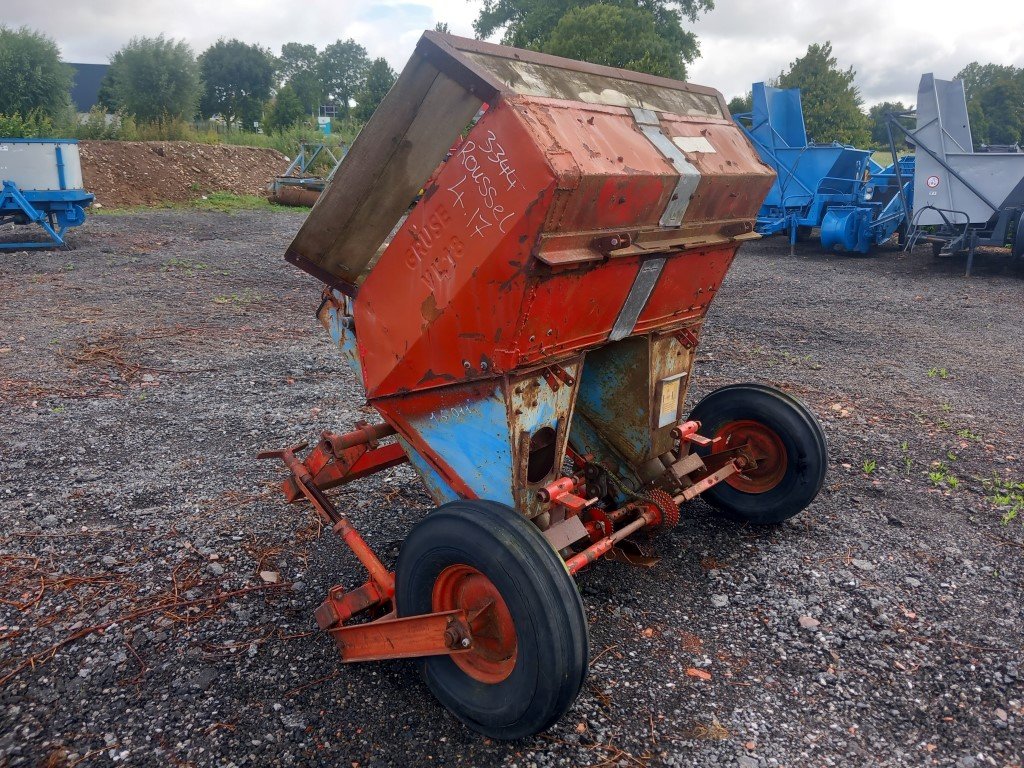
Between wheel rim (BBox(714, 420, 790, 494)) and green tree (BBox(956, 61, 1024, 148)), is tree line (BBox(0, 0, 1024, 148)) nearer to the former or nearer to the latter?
green tree (BBox(956, 61, 1024, 148))

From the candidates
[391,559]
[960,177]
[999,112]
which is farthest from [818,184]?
[999,112]

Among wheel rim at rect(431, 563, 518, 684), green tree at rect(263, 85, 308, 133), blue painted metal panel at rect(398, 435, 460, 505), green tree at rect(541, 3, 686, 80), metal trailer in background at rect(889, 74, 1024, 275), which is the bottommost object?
wheel rim at rect(431, 563, 518, 684)

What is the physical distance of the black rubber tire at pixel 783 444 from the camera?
12.9 ft

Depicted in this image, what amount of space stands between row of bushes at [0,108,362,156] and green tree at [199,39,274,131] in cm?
1656

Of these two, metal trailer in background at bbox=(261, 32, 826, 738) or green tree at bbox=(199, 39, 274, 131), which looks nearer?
metal trailer in background at bbox=(261, 32, 826, 738)

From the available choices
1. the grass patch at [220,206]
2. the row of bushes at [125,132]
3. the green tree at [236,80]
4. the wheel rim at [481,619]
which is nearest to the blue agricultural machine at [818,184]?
the grass patch at [220,206]

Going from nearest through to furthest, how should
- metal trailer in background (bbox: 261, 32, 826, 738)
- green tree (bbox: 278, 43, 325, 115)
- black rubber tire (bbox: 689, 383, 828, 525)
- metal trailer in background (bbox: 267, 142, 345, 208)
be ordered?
metal trailer in background (bbox: 261, 32, 826, 738), black rubber tire (bbox: 689, 383, 828, 525), metal trailer in background (bbox: 267, 142, 345, 208), green tree (bbox: 278, 43, 325, 115)

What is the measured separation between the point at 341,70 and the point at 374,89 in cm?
3482

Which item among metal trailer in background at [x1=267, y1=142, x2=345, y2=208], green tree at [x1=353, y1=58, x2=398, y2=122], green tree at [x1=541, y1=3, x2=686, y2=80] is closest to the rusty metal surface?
metal trailer in background at [x1=267, y1=142, x2=345, y2=208]

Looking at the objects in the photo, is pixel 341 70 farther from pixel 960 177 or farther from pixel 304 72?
pixel 960 177

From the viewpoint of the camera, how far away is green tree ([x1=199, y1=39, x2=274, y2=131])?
44.4 m

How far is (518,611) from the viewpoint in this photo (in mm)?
2449

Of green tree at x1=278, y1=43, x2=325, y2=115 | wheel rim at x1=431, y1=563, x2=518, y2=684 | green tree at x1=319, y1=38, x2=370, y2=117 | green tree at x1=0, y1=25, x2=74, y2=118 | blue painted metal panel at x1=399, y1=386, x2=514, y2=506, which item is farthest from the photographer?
green tree at x1=319, y1=38, x2=370, y2=117

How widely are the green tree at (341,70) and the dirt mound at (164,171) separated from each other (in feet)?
165
